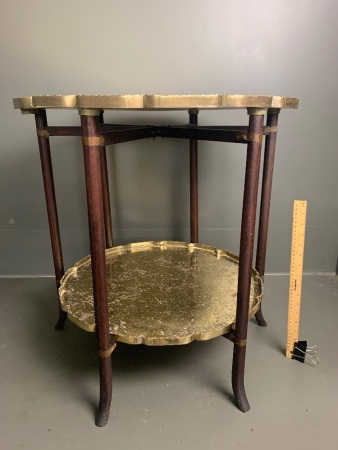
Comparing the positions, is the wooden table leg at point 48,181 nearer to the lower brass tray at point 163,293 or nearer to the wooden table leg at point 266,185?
the lower brass tray at point 163,293

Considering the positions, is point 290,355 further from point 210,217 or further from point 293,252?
point 210,217

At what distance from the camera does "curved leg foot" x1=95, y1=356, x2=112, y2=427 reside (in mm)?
1226

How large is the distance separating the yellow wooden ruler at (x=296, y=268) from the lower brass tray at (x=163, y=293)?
0.15m

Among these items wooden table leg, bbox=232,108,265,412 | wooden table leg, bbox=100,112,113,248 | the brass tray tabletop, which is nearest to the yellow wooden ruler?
wooden table leg, bbox=232,108,265,412

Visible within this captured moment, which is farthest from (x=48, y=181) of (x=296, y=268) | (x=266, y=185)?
(x=296, y=268)

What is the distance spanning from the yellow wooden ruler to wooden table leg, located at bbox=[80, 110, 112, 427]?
0.75 metres

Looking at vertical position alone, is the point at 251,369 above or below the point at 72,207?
below

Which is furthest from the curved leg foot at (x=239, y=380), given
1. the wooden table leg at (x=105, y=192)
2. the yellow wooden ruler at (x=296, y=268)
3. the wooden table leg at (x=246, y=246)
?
the wooden table leg at (x=105, y=192)

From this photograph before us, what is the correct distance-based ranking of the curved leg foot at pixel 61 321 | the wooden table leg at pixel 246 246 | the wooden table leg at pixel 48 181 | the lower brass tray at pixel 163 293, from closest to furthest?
the wooden table leg at pixel 246 246, the lower brass tray at pixel 163 293, the wooden table leg at pixel 48 181, the curved leg foot at pixel 61 321

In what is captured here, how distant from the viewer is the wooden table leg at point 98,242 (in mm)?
1007

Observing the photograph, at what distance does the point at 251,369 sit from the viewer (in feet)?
4.88

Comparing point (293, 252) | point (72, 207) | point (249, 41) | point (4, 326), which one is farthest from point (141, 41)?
point (4, 326)

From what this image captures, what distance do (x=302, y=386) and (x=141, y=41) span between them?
1.76 meters

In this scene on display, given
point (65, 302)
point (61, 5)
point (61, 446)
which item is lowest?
point (61, 446)
